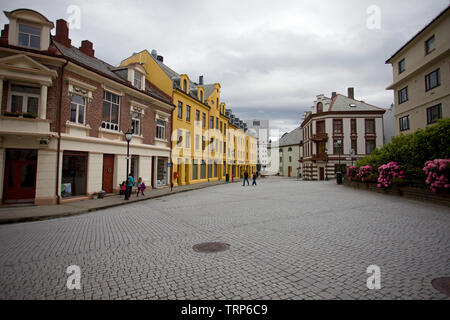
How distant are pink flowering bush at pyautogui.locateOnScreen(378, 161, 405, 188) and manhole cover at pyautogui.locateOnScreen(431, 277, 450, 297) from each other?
13846 millimetres

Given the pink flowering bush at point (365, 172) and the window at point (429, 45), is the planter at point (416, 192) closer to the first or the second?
the pink flowering bush at point (365, 172)

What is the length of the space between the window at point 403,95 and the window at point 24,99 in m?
32.8

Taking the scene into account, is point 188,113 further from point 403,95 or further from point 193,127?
point 403,95

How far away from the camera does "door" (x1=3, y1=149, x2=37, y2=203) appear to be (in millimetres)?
11953

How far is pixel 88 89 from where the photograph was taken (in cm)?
1455

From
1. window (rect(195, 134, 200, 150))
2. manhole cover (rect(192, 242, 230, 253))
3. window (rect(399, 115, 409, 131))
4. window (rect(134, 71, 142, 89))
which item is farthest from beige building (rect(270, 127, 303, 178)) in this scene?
manhole cover (rect(192, 242, 230, 253))

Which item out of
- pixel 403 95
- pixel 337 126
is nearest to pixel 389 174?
pixel 403 95

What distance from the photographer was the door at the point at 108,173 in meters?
16.3

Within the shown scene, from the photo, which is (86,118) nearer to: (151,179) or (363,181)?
(151,179)

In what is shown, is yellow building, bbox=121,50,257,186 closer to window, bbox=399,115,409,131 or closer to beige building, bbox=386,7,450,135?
beige building, bbox=386,7,450,135

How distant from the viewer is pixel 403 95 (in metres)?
25.7

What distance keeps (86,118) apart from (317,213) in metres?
14.5

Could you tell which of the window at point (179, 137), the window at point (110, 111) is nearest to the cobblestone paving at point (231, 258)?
the window at point (110, 111)
